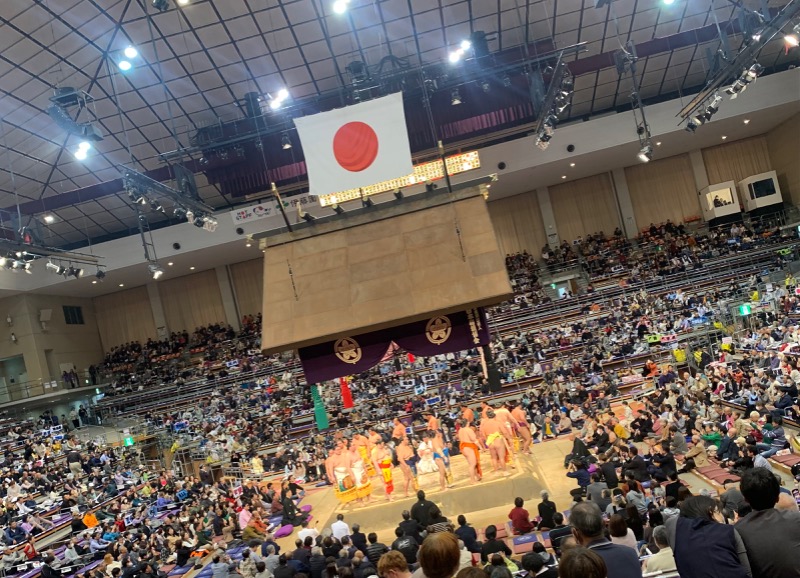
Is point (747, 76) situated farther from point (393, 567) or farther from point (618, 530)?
point (393, 567)

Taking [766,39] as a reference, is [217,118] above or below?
above

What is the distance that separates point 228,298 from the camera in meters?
24.2

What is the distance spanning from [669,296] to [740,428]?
971cm

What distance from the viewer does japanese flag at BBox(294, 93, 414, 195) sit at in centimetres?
730

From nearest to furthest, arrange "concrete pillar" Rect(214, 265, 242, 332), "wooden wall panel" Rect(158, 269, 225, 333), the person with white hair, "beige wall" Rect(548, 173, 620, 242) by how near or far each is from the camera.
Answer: the person with white hair < "beige wall" Rect(548, 173, 620, 242) < "concrete pillar" Rect(214, 265, 242, 332) < "wooden wall panel" Rect(158, 269, 225, 333)

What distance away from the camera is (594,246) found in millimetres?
22234

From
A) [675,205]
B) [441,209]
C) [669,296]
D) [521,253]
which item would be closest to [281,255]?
[441,209]

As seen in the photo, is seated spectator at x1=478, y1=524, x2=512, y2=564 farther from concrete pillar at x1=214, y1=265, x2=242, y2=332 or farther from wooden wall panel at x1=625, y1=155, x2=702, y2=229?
concrete pillar at x1=214, y1=265, x2=242, y2=332

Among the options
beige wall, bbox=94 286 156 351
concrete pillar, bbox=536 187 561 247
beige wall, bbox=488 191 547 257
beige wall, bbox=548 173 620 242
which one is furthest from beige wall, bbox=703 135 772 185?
beige wall, bbox=94 286 156 351

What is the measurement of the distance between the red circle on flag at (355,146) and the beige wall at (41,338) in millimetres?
17493

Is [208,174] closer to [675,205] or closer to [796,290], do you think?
[796,290]

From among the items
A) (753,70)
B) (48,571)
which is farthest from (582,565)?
(753,70)

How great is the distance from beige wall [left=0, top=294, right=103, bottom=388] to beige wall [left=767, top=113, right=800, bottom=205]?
25090 mm

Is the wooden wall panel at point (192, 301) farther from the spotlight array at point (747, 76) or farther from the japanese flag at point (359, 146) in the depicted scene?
the spotlight array at point (747, 76)
